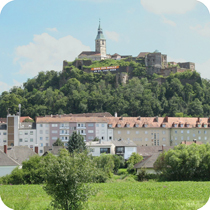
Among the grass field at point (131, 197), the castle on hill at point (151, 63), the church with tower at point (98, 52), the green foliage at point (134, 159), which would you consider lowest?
the grass field at point (131, 197)

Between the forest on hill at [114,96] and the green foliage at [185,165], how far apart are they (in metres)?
51.2

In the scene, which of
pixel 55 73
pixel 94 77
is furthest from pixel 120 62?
pixel 55 73

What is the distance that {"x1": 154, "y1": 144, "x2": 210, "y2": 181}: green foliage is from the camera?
3809cm

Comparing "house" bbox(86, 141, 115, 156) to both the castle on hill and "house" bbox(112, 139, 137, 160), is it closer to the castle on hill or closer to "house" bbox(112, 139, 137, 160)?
"house" bbox(112, 139, 137, 160)

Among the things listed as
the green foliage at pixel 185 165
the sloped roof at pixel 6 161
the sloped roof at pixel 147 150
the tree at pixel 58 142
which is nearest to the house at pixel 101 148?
the sloped roof at pixel 147 150

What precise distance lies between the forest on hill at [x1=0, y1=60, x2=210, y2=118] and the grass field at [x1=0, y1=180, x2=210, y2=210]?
60750mm

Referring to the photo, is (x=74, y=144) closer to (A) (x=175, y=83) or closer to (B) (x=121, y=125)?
(B) (x=121, y=125)

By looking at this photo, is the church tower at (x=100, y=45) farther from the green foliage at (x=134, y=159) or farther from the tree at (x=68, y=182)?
the tree at (x=68, y=182)

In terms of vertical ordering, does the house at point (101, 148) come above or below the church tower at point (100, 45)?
below

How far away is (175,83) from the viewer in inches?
4122

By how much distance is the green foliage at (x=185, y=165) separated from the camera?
38094mm

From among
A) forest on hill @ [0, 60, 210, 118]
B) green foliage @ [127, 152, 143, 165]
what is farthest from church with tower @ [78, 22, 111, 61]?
green foliage @ [127, 152, 143, 165]

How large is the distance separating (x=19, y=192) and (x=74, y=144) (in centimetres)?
2803

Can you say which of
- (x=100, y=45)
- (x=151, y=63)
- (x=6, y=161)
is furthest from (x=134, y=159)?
(x=100, y=45)
